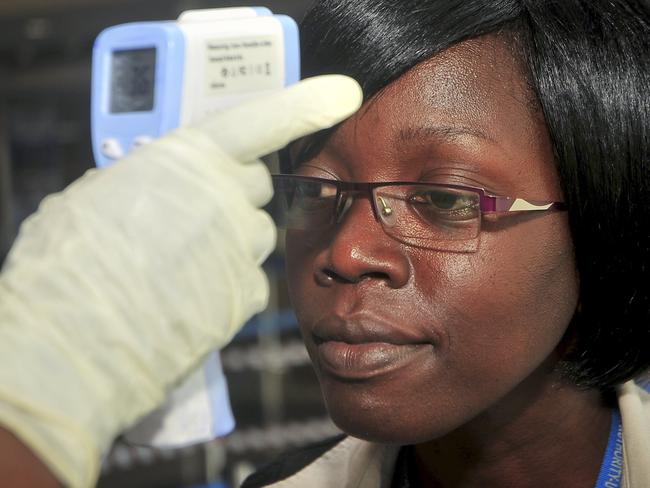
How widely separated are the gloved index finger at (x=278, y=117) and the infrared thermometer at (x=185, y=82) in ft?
0.29

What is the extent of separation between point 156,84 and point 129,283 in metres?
0.35

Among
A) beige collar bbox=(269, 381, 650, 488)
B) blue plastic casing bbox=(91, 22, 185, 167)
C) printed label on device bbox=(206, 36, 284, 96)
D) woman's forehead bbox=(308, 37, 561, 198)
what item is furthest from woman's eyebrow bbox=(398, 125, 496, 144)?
beige collar bbox=(269, 381, 650, 488)

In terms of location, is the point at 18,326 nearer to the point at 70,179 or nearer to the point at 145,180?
the point at 145,180

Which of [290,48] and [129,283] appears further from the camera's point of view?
[290,48]

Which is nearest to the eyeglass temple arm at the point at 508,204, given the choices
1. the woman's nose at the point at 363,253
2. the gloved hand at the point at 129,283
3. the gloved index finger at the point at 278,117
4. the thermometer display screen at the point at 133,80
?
the woman's nose at the point at 363,253

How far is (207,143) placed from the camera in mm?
1161

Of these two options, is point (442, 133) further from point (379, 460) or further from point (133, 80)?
point (379, 460)

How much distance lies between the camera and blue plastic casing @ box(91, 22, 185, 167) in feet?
4.26

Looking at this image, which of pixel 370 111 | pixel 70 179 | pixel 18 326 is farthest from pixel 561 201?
pixel 70 179

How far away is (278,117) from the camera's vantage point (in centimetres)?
121

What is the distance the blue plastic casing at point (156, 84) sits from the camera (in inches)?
51.1

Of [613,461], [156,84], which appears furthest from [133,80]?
[613,461]

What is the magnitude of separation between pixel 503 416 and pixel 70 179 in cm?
431

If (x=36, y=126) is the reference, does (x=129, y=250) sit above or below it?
above
